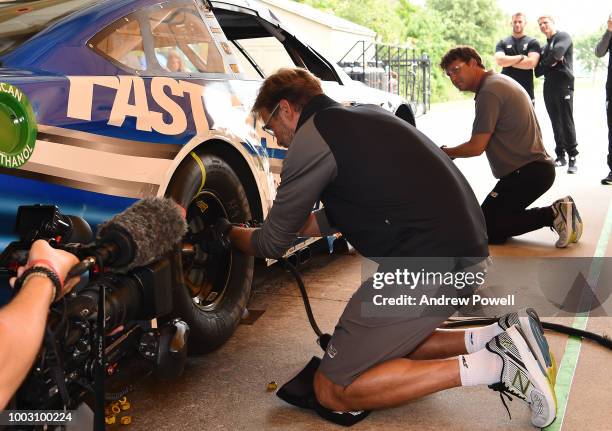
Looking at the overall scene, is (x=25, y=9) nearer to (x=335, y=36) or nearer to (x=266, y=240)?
(x=266, y=240)

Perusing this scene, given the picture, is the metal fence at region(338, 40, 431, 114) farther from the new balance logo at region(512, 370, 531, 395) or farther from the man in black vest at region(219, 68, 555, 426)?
the new balance logo at region(512, 370, 531, 395)

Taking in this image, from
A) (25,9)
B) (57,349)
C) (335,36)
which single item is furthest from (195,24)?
(335,36)

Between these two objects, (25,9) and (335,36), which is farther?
(335,36)

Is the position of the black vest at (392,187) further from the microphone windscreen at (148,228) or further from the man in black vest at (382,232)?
the microphone windscreen at (148,228)

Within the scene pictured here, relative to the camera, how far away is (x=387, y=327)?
8.86 feet

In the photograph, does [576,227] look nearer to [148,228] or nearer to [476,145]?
[476,145]

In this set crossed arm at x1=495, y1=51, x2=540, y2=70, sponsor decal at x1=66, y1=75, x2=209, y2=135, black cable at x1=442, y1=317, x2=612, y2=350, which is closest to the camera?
sponsor decal at x1=66, y1=75, x2=209, y2=135

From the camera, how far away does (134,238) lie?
1759mm

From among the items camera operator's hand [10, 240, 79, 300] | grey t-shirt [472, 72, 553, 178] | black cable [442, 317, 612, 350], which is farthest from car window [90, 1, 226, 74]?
grey t-shirt [472, 72, 553, 178]

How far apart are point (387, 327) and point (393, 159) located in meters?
0.65

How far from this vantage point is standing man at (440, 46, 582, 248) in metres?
5.12

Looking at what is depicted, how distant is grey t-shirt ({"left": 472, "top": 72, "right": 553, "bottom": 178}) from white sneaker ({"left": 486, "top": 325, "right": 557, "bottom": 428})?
2.76 m

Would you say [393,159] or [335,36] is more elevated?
[393,159]

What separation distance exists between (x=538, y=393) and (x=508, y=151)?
9.75ft
